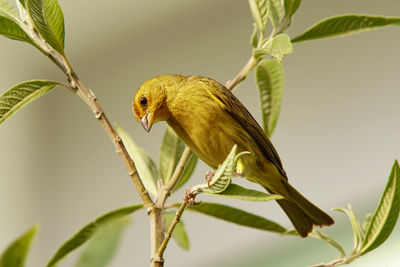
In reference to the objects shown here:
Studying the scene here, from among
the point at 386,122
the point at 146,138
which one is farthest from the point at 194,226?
the point at 386,122

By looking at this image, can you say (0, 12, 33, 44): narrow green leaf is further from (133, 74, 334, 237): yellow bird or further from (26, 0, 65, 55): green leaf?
(133, 74, 334, 237): yellow bird

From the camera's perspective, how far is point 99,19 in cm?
414

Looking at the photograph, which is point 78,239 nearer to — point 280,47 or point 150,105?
point 150,105

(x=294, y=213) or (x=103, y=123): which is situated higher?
(x=103, y=123)

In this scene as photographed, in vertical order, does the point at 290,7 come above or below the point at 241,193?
above

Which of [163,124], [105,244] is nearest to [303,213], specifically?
Answer: [105,244]

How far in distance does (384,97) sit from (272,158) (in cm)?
190

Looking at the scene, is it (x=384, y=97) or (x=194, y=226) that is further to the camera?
(x=194, y=226)

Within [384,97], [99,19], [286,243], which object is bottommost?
[286,243]

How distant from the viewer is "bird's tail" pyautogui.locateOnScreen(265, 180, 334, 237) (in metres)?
1.39

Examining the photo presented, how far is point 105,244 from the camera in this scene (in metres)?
0.61

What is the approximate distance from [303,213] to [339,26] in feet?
1.64

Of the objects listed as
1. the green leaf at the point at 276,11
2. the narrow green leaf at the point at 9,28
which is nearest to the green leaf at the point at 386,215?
the green leaf at the point at 276,11

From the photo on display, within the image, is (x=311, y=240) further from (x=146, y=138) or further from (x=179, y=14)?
(x=179, y=14)
